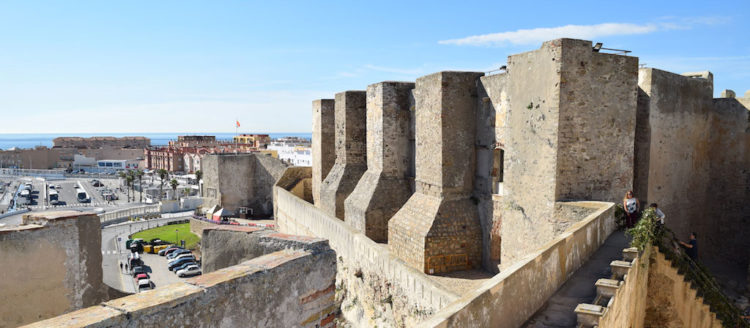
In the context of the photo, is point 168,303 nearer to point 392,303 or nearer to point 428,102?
point 392,303

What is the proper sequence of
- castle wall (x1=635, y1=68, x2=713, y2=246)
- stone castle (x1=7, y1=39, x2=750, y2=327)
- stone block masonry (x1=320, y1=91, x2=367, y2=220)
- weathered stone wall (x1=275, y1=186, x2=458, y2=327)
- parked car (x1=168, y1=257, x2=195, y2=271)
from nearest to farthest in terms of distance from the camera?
stone castle (x1=7, y1=39, x2=750, y2=327) → weathered stone wall (x1=275, y1=186, x2=458, y2=327) → castle wall (x1=635, y1=68, x2=713, y2=246) → stone block masonry (x1=320, y1=91, x2=367, y2=220) → parked car (x1=168, y1=257, x2=195, y2=271)

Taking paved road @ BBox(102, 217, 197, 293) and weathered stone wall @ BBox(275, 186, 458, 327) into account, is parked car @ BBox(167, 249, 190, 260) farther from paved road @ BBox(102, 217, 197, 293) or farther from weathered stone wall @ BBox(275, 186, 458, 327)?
weathered stone wall @ BBox(275, 186, 458, 327)

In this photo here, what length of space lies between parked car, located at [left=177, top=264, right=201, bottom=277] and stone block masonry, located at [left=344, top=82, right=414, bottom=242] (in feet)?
47.8

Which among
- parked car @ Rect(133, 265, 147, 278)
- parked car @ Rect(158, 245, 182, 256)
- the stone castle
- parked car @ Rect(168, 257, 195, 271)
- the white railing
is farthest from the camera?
A: the white railing

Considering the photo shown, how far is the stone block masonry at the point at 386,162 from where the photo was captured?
1591 centimetres

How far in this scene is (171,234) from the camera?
1487 inches

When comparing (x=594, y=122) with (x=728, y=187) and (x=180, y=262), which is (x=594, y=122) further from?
(x=180, y=262)

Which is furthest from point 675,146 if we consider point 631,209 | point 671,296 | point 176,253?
point 176,253

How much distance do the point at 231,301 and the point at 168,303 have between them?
592 mm

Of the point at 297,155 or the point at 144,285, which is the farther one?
the point at 297,155

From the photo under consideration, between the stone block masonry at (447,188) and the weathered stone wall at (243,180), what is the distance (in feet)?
70.9

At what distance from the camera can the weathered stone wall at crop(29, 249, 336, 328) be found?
11.3 feet

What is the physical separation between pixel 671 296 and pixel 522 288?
4781 millimetres

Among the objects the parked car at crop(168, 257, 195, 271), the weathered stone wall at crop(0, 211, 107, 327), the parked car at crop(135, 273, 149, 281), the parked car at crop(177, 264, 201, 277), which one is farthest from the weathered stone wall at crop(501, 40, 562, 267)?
the parked car at crop(168, 257, 195, 271)
